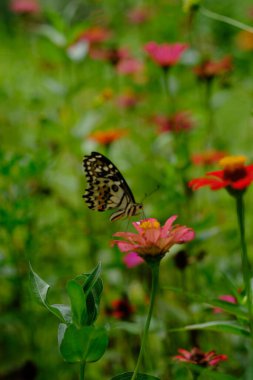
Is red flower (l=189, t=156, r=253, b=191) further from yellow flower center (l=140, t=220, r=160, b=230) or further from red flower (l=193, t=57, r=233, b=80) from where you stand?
red flower (l=193, t=57, r=233, b=80)

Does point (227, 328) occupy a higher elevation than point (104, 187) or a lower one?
lower

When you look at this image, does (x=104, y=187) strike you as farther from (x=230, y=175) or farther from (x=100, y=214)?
(x=100, y=214)

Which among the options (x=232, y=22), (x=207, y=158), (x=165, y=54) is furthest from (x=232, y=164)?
(x=165, y=54)

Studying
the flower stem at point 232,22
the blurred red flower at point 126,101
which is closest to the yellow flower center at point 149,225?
the flower stem at point 232,22

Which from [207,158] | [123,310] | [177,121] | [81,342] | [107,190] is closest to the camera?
[81,342]

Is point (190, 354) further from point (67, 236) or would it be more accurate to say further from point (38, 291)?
point (67, 236)

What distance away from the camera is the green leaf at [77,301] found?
59 cm

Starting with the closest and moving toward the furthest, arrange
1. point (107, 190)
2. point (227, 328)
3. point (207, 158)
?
point (227, 328), point (107, 190), point (207, 158)

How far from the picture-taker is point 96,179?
38.5 inches

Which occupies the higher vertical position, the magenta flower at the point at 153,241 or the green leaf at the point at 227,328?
the magenta flower at the point at 153,241

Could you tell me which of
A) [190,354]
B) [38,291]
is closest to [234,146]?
[190,354]

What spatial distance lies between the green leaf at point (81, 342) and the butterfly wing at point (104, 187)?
33 centimetres

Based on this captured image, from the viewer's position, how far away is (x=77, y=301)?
0.60 metres

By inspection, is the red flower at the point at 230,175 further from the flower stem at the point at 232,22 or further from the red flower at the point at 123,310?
the red flower at the point at 123,310
